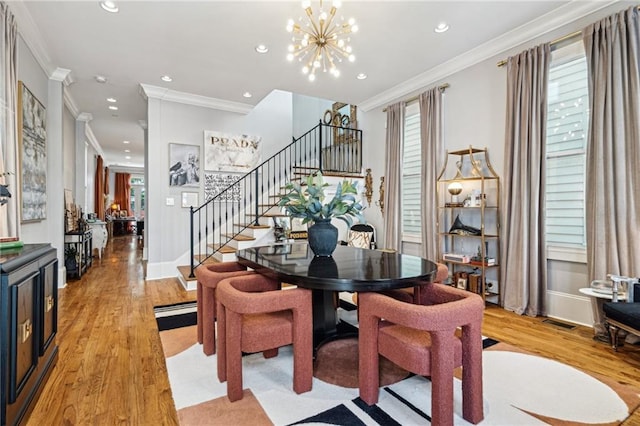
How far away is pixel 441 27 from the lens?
3.25 metres

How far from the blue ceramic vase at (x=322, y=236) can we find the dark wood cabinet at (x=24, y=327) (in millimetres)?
1667

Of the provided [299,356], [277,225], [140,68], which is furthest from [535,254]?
[140,68]

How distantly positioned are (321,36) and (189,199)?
3.76 m

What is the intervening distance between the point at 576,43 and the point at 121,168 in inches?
627

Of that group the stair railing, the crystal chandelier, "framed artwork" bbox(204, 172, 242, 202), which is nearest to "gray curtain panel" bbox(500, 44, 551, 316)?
the crystal chandelier

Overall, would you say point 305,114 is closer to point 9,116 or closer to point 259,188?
point 259,188

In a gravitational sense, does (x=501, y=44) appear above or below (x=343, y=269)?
above

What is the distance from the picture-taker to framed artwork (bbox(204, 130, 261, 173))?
18.2ft

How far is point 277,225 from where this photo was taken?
17.0 ft

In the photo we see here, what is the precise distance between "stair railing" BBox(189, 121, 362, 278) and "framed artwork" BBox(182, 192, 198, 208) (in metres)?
0.11

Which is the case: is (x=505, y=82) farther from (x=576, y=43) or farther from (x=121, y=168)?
(x=121, y=168)

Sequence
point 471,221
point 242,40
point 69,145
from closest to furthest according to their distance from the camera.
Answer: point 242,40 < point 471,221 < point 69,145

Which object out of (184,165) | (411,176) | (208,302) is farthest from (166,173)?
(411,176)

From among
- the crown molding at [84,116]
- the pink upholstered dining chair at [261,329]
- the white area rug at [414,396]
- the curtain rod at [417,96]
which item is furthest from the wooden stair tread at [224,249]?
the crown molding at [84,116]
